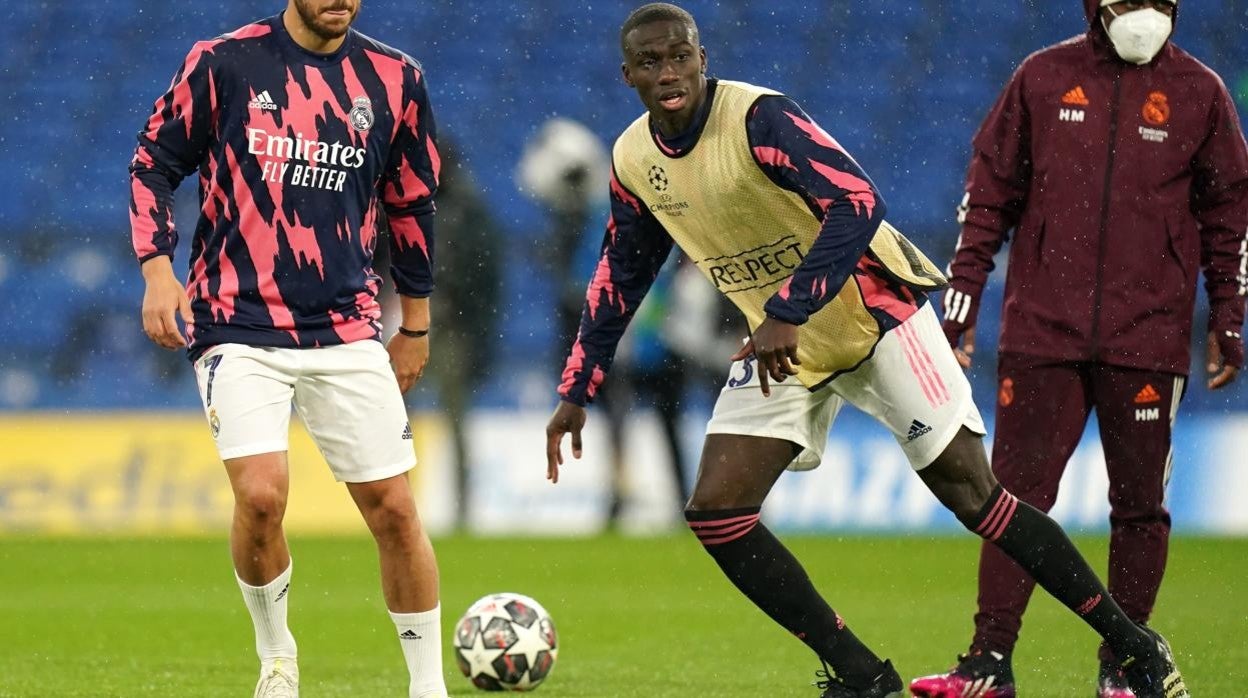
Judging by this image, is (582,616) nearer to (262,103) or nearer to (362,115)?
(362,115)

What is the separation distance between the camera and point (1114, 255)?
6027 mm

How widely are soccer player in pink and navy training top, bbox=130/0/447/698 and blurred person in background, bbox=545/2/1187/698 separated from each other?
30.4 inches

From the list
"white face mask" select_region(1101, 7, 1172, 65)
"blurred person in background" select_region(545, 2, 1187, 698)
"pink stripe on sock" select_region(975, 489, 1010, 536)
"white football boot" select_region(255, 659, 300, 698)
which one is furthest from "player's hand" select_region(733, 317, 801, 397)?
"white face mask" select_region(1101, 7, 1172, 65)

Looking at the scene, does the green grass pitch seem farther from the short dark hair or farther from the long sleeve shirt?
the short dark hair

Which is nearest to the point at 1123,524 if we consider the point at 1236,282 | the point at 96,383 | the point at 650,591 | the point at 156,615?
A: the point at 1236,282

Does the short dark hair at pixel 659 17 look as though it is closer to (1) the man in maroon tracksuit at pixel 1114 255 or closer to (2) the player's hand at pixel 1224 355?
(1) the man in maroon tracksuit at pixel 1114 255

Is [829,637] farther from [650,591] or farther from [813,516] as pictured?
[813,516]

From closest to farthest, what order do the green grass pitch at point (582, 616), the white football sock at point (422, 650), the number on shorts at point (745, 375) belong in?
the white football sock at point (422, 650), the number on shorts at point (745, 375), the green grass pitch at point (582, 616)

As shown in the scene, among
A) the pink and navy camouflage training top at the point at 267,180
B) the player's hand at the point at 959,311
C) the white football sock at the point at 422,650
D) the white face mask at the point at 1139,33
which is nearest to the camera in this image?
the pink and navy camouflage training top at the point at 267,180

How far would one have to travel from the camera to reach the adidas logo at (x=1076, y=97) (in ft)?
19.9

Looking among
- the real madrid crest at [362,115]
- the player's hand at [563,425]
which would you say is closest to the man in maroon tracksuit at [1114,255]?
the player's hand at [563,425]

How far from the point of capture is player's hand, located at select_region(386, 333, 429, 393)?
5758 mm

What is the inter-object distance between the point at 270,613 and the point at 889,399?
5.98ft

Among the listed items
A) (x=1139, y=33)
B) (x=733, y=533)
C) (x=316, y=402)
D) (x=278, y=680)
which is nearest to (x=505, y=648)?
(x=278, y=680)
